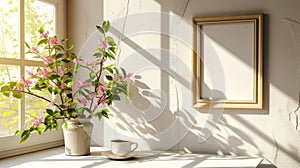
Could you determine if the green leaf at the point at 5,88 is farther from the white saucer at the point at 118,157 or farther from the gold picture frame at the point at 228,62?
the gold picture frame at the point at 228,62

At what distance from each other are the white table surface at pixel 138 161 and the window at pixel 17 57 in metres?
0.16

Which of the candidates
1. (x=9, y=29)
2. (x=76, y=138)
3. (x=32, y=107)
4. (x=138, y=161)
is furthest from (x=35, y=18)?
(x=138, y=161)

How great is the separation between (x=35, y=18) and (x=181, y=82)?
2.85 ft

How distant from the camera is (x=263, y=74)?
1.95 m

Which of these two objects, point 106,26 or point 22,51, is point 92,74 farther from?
point 22,51

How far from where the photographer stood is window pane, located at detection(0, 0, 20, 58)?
6.38 feet

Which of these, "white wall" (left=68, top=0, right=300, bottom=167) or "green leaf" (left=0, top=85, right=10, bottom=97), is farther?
"white wall" (left=68, top=0, right=300, bottom=167)

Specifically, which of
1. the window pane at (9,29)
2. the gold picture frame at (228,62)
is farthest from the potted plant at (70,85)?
the gold picture frame at (228,62)

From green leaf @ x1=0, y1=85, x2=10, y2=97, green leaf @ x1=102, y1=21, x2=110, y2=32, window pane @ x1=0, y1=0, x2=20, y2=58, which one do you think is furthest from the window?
green leaf @ x1=102, y1=21, x2=110, y2=32

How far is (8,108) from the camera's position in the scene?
77.2 inches

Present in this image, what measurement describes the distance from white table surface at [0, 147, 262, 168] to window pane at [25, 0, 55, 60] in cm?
55

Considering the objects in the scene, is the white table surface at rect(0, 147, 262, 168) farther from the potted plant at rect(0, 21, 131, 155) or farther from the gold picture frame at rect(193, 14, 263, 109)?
the gold picture frame at rect(193, 14, 263, 109)

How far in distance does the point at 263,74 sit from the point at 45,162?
112cm

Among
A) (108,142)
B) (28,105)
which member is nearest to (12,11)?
(28,105)
